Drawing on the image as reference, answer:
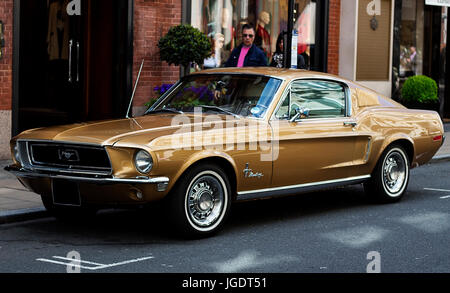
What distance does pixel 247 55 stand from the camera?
13.3m

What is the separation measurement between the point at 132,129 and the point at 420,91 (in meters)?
13.6

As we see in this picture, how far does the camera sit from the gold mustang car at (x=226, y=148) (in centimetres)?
759

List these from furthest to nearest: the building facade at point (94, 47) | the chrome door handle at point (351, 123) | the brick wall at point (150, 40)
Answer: the brick wall at point (150, 40) < the building facade at point (94, 47) < the chrome door handle at point (351, 123)

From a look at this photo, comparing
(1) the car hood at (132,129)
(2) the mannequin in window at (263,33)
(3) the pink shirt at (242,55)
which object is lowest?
(1) the car hood at (132,129)

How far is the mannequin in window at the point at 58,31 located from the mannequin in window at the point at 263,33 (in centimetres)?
429

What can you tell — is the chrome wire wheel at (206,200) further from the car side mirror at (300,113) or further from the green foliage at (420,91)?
the green foliage at (420,91)

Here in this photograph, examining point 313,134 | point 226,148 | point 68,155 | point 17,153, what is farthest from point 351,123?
point 17,153

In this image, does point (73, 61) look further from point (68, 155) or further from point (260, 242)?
point (260, 242)

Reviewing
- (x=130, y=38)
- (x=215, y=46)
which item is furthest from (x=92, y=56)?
(x=215, y=46)

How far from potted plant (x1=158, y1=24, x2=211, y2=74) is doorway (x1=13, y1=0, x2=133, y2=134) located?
843 millimetres

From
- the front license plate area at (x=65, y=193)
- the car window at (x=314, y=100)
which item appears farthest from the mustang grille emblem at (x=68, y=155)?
the car window at (x=314, y=100)

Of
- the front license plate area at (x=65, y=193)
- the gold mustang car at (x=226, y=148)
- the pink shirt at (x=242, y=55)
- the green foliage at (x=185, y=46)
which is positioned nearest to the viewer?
the gold mustang car at (x=226, y=148)

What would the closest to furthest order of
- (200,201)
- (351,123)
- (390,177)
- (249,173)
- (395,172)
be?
(200,201) → (249,173) → (351,123) → (390,177) → (395,172)
